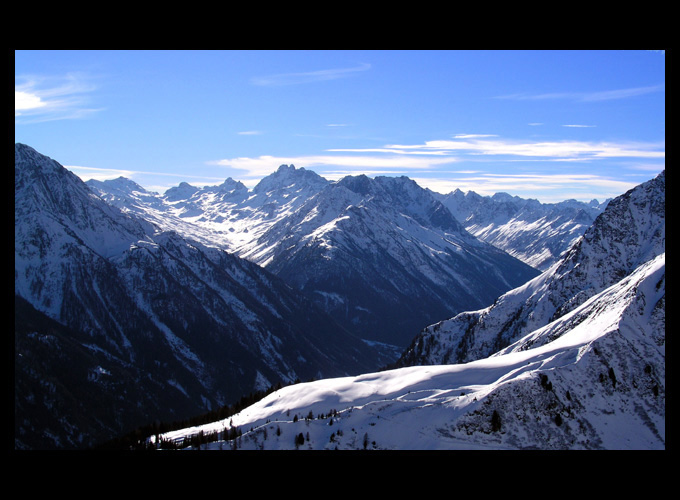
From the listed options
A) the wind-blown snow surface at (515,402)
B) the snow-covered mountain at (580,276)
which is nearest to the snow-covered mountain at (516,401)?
the wind-blown snow surface at (515,402)

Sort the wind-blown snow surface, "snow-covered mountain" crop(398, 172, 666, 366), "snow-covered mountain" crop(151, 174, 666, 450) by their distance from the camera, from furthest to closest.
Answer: "snow-covered mountain" crop(398, 172, 666, 366) < "snow-covered mountain" crop(151, 174, 666, 450) < the wind-blown snow surface

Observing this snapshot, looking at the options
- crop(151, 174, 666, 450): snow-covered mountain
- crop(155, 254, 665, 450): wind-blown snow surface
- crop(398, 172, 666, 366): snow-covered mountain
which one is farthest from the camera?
crop(398, 172, 666, 366): snow-covered mountain

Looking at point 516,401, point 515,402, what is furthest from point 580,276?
point 515,402

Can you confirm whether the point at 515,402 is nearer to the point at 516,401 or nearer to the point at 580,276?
the point at 516,401

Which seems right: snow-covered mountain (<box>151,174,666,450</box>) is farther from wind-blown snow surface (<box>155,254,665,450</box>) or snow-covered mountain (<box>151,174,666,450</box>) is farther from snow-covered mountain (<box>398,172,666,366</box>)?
snow-covered mountain (<box>398,172,666,366</box>)

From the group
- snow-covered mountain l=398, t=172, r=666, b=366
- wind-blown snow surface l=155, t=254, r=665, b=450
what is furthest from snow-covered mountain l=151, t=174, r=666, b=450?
snow-covered mountain l=398, t=172, r=666, b=366

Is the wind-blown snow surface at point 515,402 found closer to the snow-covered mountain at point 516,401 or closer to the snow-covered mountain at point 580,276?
the snow-covered mountain at point 516,401
